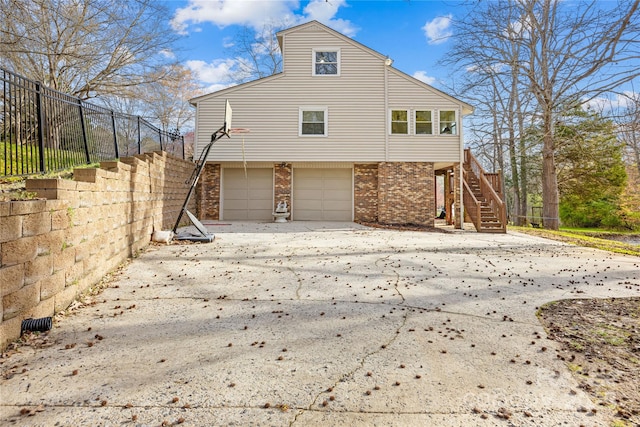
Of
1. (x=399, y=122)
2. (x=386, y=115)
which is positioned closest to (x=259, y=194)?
(x=386, y=115)

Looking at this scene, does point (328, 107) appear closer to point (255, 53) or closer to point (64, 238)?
point (64, 238)

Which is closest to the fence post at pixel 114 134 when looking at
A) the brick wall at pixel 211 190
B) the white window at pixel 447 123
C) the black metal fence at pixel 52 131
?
the black metal fence at pixel 52 131

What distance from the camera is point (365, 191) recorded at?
14.1 m

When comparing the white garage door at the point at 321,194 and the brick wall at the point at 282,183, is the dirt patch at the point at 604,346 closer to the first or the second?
the white garage door at the point at 321,194

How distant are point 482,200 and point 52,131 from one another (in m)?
13.1

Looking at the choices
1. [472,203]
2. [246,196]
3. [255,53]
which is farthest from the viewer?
[255,53]

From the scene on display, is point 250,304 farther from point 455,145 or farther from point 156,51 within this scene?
point 156,51

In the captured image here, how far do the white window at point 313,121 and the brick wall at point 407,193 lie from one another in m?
2.83

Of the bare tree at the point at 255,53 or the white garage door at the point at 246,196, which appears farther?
the bare tree at the point at 255,53

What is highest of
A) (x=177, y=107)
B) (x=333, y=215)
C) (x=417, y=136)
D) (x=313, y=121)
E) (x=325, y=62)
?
(x=177, y=107)

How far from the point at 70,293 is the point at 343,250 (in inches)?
187

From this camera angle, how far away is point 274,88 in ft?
44.1

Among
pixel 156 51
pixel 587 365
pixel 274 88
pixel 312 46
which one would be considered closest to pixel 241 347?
pixel 587 365

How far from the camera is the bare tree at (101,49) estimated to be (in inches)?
465
